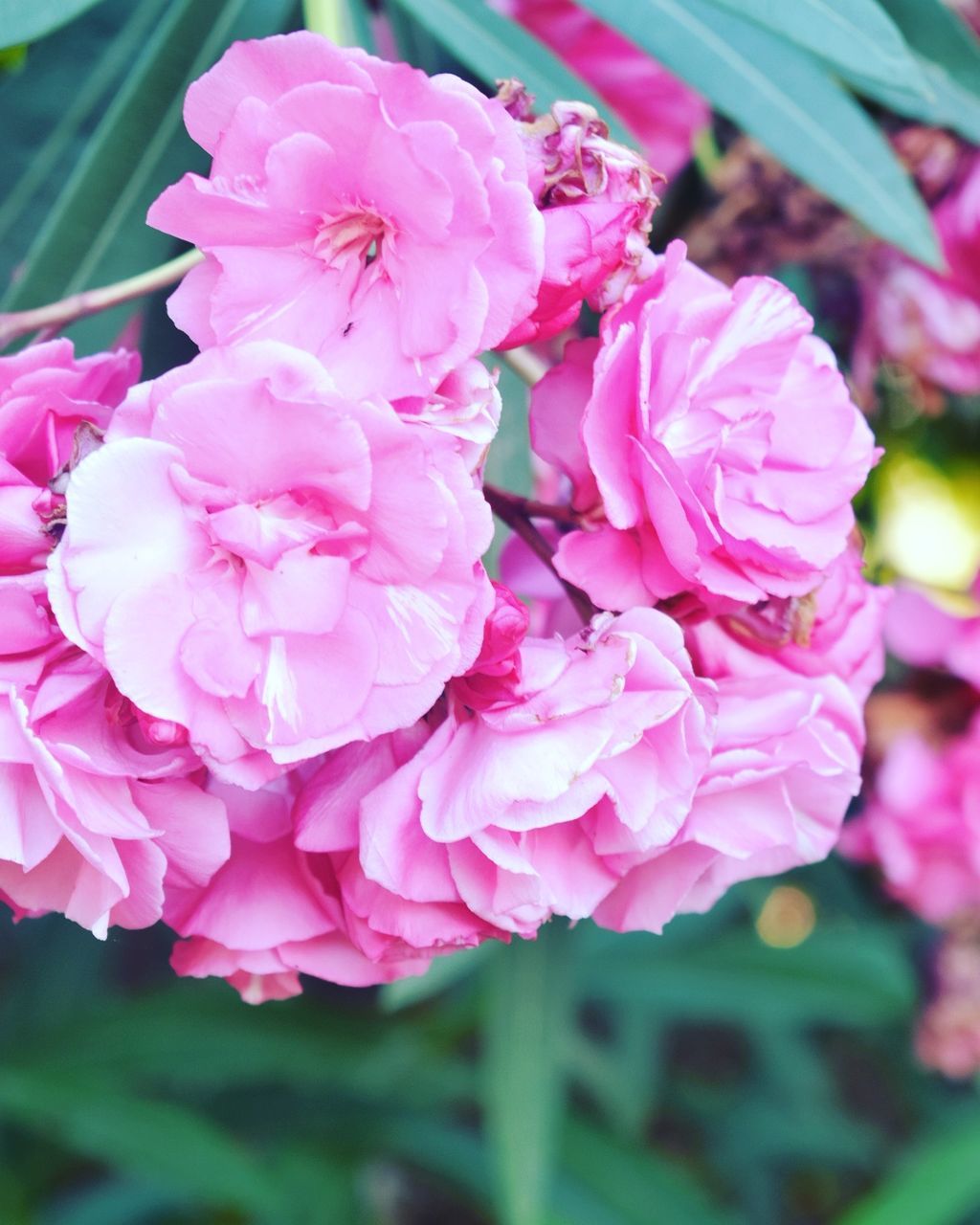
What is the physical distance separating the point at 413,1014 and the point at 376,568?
4.63 feet

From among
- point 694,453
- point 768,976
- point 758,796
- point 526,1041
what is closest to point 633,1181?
point 768,976

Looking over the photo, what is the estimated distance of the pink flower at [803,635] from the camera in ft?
1.68

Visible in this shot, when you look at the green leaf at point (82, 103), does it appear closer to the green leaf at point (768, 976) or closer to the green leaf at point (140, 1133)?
the green leaf at point (140, 1133)

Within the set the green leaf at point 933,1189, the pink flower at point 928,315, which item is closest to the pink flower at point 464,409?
the pink flower at point 928,315

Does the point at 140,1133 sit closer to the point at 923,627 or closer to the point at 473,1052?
the point at 473,1052

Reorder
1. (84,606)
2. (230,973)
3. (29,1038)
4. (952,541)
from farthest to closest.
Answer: (952,541)
(29,1038)
(230,973)
(84,606)

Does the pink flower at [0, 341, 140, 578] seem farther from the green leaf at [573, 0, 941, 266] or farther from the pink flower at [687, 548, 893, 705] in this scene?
the green leaf at [573, 0, 941, 266]

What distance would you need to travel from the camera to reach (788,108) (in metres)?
0.72

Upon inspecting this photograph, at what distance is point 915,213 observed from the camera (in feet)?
2.34

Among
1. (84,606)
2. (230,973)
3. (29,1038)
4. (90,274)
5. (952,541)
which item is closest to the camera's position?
(84,606)

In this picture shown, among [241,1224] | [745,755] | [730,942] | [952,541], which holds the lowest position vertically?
[241,1224]

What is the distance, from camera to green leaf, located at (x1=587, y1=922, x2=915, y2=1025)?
1.50 metres

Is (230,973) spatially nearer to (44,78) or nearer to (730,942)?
(44,78)

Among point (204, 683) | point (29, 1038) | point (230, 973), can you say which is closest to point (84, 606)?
point (204, 683)
